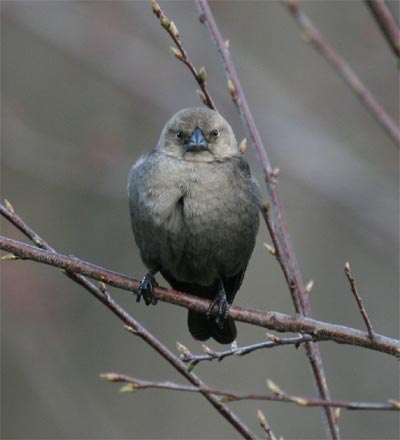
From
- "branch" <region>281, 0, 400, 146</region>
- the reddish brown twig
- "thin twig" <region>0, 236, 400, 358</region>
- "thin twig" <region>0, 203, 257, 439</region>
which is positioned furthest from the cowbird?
"branch" <region>281, 0, 400, 146</region>

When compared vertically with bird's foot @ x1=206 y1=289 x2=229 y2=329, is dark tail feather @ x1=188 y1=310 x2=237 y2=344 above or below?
above

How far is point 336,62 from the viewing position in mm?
2098

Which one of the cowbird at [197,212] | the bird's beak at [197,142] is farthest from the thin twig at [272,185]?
the bird's beak at [197,142]

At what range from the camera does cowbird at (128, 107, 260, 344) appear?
400 cm

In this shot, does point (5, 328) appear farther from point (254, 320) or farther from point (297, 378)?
point (254, 320)

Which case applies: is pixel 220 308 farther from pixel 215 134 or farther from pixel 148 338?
pixel 215 134

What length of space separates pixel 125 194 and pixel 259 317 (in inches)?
135

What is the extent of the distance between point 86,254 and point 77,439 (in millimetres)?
1779

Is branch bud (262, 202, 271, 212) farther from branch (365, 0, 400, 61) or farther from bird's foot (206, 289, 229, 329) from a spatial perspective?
bird's foot (206, 289, 229, 329)

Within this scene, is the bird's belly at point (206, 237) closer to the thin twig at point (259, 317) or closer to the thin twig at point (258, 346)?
the thin twig at point (259, 317)

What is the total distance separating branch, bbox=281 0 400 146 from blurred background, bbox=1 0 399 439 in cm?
371

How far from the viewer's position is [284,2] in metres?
2.04

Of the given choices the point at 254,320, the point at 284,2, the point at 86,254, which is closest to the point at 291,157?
the point at 86,254

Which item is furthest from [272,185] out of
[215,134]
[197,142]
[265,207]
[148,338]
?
[215,134]
